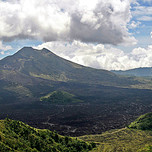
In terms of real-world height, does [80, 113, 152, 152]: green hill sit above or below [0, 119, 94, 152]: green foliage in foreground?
below

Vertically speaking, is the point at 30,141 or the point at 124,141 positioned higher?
the point at 30,141

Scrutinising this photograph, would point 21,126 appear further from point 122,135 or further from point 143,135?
point 143,135

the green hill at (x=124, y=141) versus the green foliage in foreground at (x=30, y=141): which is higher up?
the green foliage in foreground at (x=30, y=141)

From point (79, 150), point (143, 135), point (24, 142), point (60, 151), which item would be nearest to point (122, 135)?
point (143, 135)

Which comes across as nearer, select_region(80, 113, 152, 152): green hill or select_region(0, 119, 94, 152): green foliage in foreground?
select_region(0, 119, 94, 152): green foliage in foreground

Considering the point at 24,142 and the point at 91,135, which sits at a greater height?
the point at 24,142

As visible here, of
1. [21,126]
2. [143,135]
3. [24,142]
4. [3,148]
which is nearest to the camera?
[3,148]

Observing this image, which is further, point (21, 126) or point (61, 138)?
point (61, 138)

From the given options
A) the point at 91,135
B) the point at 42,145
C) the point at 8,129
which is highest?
the point at 8,129
